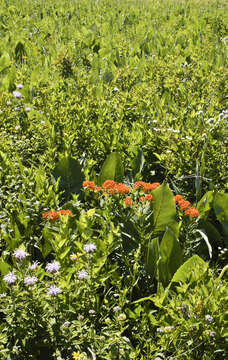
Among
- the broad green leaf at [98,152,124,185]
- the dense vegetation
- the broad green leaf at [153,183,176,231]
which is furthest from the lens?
the broad green leaf at [98,152,124,185]

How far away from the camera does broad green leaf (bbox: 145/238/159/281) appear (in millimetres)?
1907

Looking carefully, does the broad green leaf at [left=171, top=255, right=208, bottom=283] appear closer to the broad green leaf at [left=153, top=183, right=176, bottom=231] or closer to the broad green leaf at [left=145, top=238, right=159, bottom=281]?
the broad green leaf at [left=145, top=238, right=159, bottom=281]

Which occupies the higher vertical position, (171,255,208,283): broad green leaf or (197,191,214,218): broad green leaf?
(197,191,214,218): broad green leaf

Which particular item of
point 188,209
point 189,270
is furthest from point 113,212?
point 189,270

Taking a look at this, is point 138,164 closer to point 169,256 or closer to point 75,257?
point 169,256

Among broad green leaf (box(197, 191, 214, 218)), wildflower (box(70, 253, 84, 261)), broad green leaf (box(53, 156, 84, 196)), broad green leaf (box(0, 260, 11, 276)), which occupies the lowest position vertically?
broad green leaf (box(0, 260, 11, 276))

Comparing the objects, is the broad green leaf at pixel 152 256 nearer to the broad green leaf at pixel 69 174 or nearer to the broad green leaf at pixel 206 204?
the broad green leaf at pixel 206 204

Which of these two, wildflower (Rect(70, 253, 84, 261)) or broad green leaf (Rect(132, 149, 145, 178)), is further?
broad green leaf (Rect(132, 149, 145, 178))

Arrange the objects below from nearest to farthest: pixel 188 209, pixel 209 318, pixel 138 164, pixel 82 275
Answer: pixel 209 318 → pixel 82 275 → pixel 188 209 → pixel 138 164

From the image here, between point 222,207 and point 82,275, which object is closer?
point 82,275

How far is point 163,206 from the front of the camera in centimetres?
216

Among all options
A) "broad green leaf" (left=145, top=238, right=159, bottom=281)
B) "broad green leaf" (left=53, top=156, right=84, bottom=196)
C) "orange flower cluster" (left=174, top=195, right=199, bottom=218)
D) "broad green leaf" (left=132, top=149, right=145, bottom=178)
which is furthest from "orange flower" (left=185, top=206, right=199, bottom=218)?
"broad green leaf" (left=53, top=156, right=84, bottom=196)

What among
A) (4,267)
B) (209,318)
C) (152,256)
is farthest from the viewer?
(152,256)

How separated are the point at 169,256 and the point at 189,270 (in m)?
0.17
